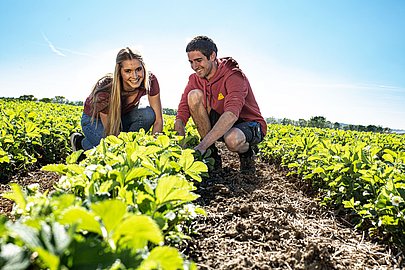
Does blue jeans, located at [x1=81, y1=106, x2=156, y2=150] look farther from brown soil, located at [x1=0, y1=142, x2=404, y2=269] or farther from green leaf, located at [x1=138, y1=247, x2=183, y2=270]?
green leaf, located at [x1=138, y1=247, x2=183, y2=270]

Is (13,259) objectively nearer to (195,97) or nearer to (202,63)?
(202,63)

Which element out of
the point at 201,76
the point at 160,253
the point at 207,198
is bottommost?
the point at 207,198

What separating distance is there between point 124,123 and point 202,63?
1.20 m

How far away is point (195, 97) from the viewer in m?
3.95

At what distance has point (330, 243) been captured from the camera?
1963 millimetres

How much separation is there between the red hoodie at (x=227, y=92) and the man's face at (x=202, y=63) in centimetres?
8

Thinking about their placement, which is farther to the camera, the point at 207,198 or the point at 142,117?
the point at 142,117

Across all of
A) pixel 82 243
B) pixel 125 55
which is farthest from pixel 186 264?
pixel 125 55

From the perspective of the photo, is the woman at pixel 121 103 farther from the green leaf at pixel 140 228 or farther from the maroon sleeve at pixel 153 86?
the green leaf at pixel 140 228

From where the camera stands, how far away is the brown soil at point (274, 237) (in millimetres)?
1718

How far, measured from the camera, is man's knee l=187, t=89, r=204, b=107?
3.95 meters

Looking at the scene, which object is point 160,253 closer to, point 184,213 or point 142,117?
point 184,213

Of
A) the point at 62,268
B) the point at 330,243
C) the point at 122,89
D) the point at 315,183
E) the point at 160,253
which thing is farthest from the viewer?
the point at 122,89

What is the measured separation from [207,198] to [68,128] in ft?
10.6
